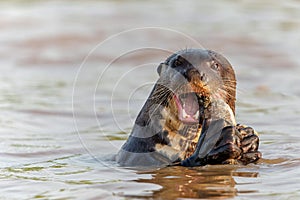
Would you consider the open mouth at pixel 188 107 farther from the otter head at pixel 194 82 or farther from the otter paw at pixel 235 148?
the otter paw at pixel 235 148

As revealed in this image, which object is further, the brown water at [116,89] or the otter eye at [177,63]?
the otter eye at [177,63]

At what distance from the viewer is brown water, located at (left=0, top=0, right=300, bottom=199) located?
215 inches

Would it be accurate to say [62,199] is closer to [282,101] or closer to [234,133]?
[234,133]

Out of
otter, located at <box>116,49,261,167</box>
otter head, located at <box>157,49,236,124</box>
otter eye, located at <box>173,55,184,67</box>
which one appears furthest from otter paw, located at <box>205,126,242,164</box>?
otter eye, located at <box>173,55,184,67</box>

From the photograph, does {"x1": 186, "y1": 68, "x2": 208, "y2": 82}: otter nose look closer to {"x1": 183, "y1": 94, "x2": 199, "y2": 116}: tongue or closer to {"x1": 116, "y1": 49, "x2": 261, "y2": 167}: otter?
{"x1": 116, "y1": 49, "x2": 261, "y2": 167}: otter

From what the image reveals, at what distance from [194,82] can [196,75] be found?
0.04 meters

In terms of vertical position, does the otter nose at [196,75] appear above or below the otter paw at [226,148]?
above

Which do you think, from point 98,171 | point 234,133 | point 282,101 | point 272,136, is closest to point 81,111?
point 282,101

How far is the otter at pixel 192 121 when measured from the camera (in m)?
5.45

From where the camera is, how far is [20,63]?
1212cm

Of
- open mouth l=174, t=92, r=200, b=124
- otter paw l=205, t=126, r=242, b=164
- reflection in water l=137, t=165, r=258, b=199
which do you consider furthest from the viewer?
open mouth l=174, t=92, r=200, b=124

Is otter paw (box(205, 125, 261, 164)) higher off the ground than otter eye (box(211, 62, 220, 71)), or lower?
lower

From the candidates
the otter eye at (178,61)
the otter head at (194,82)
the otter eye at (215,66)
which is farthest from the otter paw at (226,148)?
the otter eye at (178,61)

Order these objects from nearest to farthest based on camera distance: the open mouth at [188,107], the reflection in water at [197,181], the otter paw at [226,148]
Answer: the reflection in water at [197,181] → the otter paw at [226,148] → the open mouth at [188,107]
